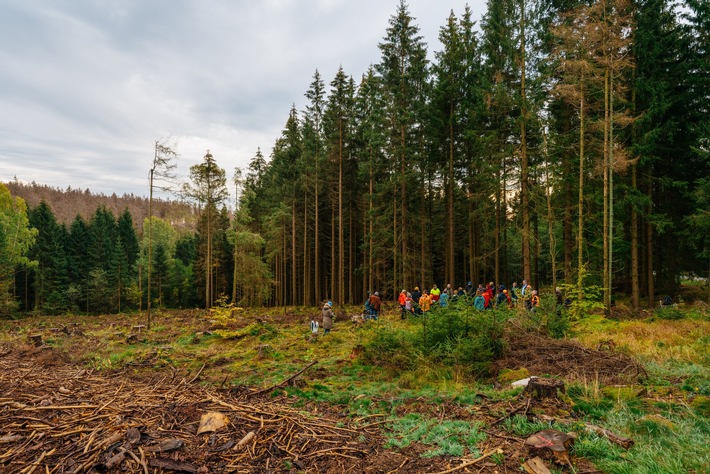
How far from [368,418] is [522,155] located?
52.3 ft

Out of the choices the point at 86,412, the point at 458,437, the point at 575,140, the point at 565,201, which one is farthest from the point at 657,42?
the point at 86,412

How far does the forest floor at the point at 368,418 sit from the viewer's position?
4.00 metres

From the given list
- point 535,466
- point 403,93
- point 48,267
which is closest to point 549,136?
point 403,93

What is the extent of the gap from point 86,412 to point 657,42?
27.7 m

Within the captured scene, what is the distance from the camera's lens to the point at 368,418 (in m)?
6.00

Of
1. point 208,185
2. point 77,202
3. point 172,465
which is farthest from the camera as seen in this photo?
point 77,202

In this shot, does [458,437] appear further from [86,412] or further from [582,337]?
[582,337]

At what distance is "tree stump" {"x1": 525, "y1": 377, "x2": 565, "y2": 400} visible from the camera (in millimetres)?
6008

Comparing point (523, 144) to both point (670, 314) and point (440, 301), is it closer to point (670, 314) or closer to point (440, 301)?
point (440, 301)

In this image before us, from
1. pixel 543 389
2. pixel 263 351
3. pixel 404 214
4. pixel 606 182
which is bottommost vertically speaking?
pixel 263 351

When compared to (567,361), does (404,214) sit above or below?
above

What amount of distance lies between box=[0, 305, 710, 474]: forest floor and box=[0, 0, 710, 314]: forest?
27.1ft

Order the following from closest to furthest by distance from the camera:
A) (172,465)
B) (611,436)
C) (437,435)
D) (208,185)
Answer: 1. (172,465)
2. (611,436)
3. (437,435)
4. (208,185)

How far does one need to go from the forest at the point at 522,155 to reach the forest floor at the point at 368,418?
828 cm
